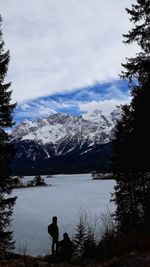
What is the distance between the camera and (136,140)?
27.5 meters

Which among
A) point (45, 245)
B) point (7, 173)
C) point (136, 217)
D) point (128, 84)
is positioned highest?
point (128, 84)

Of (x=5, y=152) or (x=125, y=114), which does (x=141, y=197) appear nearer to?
(x=125, y=114)

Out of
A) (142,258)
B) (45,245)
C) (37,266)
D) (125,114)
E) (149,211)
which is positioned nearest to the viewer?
(142,258)

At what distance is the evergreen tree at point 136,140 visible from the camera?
69.6ft

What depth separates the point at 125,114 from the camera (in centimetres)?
3378

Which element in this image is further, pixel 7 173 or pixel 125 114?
pixel 125 114

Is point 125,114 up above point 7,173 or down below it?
above

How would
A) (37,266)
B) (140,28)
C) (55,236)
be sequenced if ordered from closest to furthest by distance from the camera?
(37,266) → (55,236) → (140,28)

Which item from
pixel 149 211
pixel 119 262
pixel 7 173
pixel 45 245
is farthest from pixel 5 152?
pixel 45 245

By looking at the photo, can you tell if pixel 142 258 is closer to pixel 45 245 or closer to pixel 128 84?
pixel 128 84

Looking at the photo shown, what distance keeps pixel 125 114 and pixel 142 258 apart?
23.6m

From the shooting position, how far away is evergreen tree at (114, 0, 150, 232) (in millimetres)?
21203

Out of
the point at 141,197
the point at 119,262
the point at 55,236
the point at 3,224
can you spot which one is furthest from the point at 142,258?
the point at 141,197

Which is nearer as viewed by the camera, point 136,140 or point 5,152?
point 5,152
